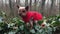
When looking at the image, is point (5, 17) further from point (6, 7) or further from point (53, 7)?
point (53, 7)

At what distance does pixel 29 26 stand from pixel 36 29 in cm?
16

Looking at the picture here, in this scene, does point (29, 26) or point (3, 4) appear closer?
point (29, 26)

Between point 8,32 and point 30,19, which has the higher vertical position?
point 30,19

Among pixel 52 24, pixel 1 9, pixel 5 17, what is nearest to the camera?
pixel 52 24

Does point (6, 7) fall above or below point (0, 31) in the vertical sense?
above

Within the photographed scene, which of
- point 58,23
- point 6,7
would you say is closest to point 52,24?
point 58,23

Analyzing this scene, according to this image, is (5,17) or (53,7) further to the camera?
(53,7)

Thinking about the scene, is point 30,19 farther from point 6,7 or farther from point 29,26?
point 6,7

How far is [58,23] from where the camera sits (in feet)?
14.9

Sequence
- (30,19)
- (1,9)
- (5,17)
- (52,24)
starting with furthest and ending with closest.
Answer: (1,9) → (5,17) → (52,24) → (30,19)

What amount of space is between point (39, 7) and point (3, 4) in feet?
2.71

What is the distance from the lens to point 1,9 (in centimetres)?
524

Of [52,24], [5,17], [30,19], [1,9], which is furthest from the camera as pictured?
[1,9]

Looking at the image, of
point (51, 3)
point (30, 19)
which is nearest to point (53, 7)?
point (51, 3)
